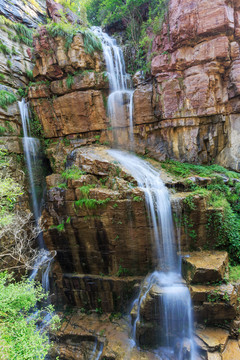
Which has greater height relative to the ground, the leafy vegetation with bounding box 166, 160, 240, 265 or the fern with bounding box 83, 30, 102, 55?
the fern with bounding box 83, 30, 102, 55

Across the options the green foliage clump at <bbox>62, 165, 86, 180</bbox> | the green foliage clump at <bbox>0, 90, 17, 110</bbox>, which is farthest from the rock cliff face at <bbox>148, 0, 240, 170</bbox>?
the green foliage clump at <bbox>0, 90, 17, 110</bbox>

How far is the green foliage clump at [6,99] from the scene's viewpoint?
412 inches

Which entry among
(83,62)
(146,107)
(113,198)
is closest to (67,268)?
(113,198)

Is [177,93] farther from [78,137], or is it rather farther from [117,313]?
[117,313]

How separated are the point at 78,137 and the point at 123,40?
29.6ft

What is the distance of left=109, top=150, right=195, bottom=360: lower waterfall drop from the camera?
643 centimetres

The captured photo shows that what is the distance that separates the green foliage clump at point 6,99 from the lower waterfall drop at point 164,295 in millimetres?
8473

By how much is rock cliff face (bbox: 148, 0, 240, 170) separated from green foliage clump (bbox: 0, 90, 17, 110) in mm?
8459

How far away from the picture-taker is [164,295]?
21.5 feet

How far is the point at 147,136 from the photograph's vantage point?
11.7 metres

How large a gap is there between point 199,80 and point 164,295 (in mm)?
9857

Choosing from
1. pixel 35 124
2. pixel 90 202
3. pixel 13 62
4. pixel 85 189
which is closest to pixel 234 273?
pixel 90 202

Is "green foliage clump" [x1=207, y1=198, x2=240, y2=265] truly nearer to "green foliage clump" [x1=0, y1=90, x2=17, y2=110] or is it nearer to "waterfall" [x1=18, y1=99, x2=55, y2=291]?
"waterfall" [x1=18, y1=99, x2=55, y2=291]

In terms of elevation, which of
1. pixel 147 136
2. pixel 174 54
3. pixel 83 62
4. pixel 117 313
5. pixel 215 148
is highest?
pixel 83 62
